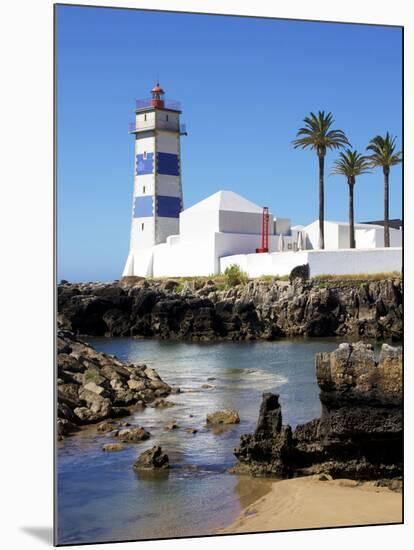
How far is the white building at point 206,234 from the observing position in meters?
7.56

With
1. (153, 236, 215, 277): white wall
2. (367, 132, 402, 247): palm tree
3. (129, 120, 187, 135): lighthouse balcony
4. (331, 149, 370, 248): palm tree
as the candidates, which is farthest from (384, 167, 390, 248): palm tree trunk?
(129, 120, 187, 135): lighthouse balcony

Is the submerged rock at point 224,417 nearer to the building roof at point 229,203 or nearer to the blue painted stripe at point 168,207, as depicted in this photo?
the building roof at point 229,203

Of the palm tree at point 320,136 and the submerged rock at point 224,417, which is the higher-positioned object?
the palm tree at point 320,136

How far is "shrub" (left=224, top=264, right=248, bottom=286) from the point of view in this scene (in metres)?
8.60

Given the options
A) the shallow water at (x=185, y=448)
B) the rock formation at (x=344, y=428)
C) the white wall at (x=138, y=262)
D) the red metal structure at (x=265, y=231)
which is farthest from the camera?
the red metal structure at (x=265, y=231)

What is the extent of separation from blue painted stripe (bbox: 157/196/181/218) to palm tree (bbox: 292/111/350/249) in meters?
1.39

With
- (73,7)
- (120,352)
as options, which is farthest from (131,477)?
(73,7)

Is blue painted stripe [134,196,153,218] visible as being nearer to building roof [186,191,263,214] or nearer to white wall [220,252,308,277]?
building roof [186,191,263,214]

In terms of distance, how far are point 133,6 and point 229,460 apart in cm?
386

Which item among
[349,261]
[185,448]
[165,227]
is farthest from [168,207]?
[185,448]

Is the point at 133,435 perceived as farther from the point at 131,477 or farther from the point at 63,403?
the point at 63,403

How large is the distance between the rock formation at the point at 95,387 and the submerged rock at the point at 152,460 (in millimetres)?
574

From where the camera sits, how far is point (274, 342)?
27.1 feet

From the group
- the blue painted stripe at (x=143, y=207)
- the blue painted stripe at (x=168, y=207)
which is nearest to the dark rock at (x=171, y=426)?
the blue painted stripe at (x=143, y=207)
